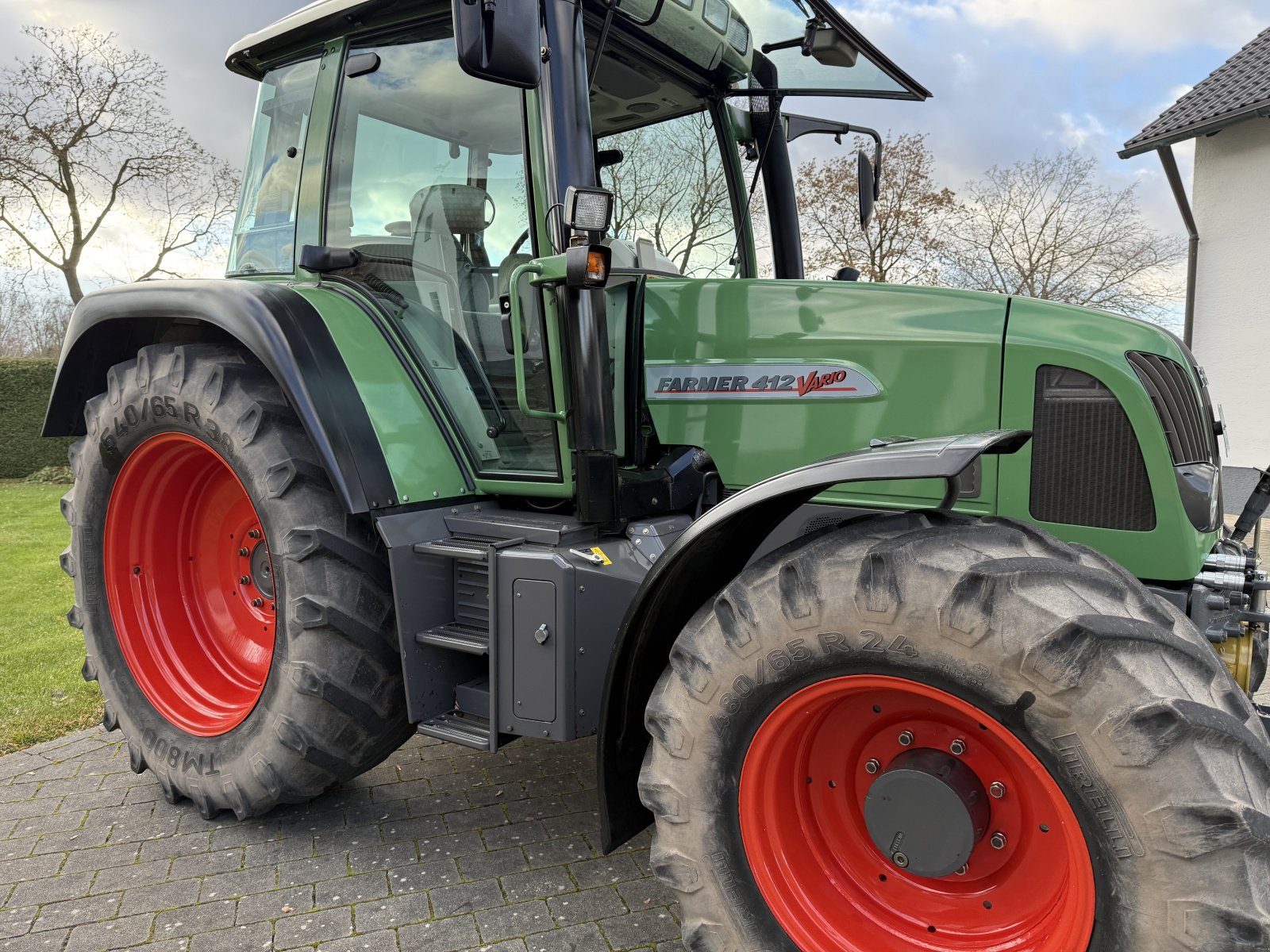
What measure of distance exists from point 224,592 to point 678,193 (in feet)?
7.23

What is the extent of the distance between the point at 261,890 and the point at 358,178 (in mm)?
2194

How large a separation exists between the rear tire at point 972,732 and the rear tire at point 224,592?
109 cm

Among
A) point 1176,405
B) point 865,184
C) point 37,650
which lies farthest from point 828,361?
point 37,650

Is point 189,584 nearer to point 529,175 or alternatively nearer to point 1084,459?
point 529,175

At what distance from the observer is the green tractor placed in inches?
67.9

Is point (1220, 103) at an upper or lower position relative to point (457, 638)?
upper

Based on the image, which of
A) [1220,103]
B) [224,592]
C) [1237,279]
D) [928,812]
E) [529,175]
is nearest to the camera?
[928,812]

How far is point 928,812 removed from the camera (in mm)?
1891

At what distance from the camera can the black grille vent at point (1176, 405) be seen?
222 cm

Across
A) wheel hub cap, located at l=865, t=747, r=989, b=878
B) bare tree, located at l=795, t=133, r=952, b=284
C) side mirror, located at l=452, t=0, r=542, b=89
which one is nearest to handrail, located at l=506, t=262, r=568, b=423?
side mirror, located at l=452, t=0, r=542, b=89

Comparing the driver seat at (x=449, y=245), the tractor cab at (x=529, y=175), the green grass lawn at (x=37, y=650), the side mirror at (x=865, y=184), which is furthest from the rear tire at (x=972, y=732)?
the green grass lawn at (x=37, y=650)

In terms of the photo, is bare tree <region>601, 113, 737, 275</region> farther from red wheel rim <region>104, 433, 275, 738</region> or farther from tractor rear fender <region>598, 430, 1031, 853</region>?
red wheel rim <region>104, 433, 275, 738</region>

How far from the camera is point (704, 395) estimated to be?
265 cm

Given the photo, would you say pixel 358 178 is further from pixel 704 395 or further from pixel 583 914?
pixel 583 914
